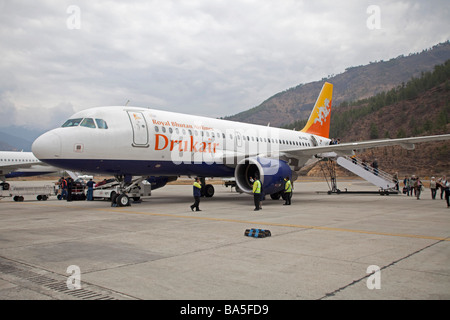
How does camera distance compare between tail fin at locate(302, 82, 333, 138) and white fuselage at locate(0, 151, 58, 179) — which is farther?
white fuselage at locate(0, 151, 58, 179)

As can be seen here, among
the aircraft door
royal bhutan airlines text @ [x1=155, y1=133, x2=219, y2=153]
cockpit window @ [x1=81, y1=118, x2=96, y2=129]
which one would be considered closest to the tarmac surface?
cockpit window @ [x1=81, y1=118, x2=96, y2=129]

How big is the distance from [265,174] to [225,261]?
9575 mm

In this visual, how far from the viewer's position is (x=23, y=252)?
240 inches

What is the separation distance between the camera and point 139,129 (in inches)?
559

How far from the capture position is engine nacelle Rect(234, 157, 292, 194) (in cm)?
1487

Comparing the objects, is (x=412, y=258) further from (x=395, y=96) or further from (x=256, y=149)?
(x=395, y=96)

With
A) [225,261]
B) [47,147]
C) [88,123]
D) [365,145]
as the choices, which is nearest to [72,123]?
[88,123]

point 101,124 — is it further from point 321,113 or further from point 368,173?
point 321,113

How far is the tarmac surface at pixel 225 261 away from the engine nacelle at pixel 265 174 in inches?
216

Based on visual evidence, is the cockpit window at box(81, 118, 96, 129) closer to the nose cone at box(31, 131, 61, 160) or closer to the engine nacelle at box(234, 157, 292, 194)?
the nose cone at box(31, 131, 61, 160)

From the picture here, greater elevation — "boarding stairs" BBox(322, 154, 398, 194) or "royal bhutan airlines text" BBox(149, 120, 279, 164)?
"royal bhutan airlines text" BBox(149, 120, 279, 164)

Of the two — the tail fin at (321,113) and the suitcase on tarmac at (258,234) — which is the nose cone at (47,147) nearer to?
the suitcase on tarmac at (258,234)

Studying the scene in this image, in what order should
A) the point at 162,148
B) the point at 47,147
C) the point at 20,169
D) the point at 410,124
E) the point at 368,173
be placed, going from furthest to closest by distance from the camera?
the point at 410,124, the point at 20,169, the point at 368,173, the point at 162,148, the point at 47,147
